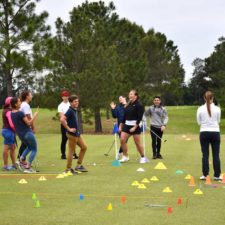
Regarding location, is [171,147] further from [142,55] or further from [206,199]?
[142,55]

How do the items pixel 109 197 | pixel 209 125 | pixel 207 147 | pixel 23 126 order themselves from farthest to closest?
pixel 23 126 < pixel 207 147 < pixel 209 125 < pixel 109 197

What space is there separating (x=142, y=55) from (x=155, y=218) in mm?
40007

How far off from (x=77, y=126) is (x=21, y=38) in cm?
2060

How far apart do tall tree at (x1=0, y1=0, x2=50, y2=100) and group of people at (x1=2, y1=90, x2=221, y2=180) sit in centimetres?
A: 1733

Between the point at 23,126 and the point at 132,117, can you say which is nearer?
the point at 23,126

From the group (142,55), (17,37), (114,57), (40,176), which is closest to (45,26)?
(17,37)

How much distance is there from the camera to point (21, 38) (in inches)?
1185

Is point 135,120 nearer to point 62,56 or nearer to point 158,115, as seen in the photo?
point 158,115

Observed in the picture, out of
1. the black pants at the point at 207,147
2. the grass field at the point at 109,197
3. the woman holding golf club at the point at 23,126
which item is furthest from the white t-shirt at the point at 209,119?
the woman holding golf club at the point at 23,126

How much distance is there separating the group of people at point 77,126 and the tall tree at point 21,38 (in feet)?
56.8

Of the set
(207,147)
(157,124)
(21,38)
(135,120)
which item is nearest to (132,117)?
(135,120)

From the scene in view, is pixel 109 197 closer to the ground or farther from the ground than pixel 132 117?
closer to the ground

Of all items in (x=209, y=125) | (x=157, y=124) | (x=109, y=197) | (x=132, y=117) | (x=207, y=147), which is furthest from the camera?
(x=157, y=124)

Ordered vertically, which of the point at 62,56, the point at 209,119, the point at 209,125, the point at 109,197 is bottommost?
the point at 109,197
